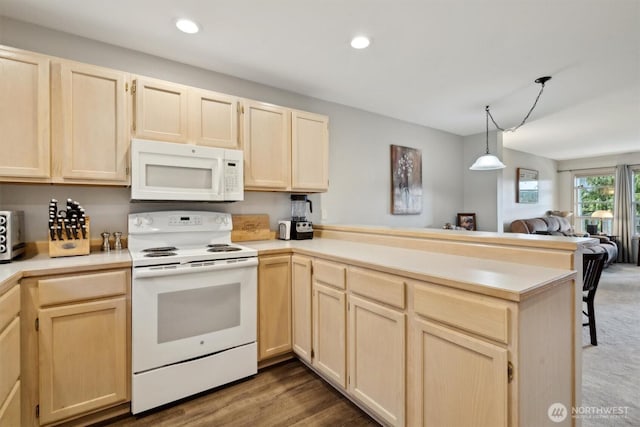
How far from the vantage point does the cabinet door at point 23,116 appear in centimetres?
171

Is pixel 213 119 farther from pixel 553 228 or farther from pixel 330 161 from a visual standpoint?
pixel 553 228

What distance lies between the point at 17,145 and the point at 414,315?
7.83ft

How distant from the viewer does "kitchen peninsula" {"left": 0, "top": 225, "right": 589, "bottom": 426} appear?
1126 mm

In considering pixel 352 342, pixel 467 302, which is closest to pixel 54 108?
pixel 352 342

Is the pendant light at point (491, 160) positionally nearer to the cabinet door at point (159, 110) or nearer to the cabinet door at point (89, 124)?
the cabinet door at point (159, 110)

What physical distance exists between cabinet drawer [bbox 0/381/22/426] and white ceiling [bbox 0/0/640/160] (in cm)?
212

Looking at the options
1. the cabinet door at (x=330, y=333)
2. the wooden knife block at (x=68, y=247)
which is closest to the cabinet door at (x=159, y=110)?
the wooden knife block at (x=68, y=247)

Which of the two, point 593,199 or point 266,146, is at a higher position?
point 266,146

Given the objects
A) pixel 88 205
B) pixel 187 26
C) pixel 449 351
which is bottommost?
pixel 449 351

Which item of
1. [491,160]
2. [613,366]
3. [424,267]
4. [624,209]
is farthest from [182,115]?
[624,209]

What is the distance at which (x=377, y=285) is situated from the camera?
160 centimetres

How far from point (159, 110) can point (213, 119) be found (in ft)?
1.24

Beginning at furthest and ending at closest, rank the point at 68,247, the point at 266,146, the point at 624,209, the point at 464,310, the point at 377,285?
the point at 624,209
the point at 266,146
the point at 68,247
the point at 377,285
the point at 464,310

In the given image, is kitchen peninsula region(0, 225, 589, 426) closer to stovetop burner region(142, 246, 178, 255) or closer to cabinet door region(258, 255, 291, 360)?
cabinet door region(258, 255, 291, 360)
